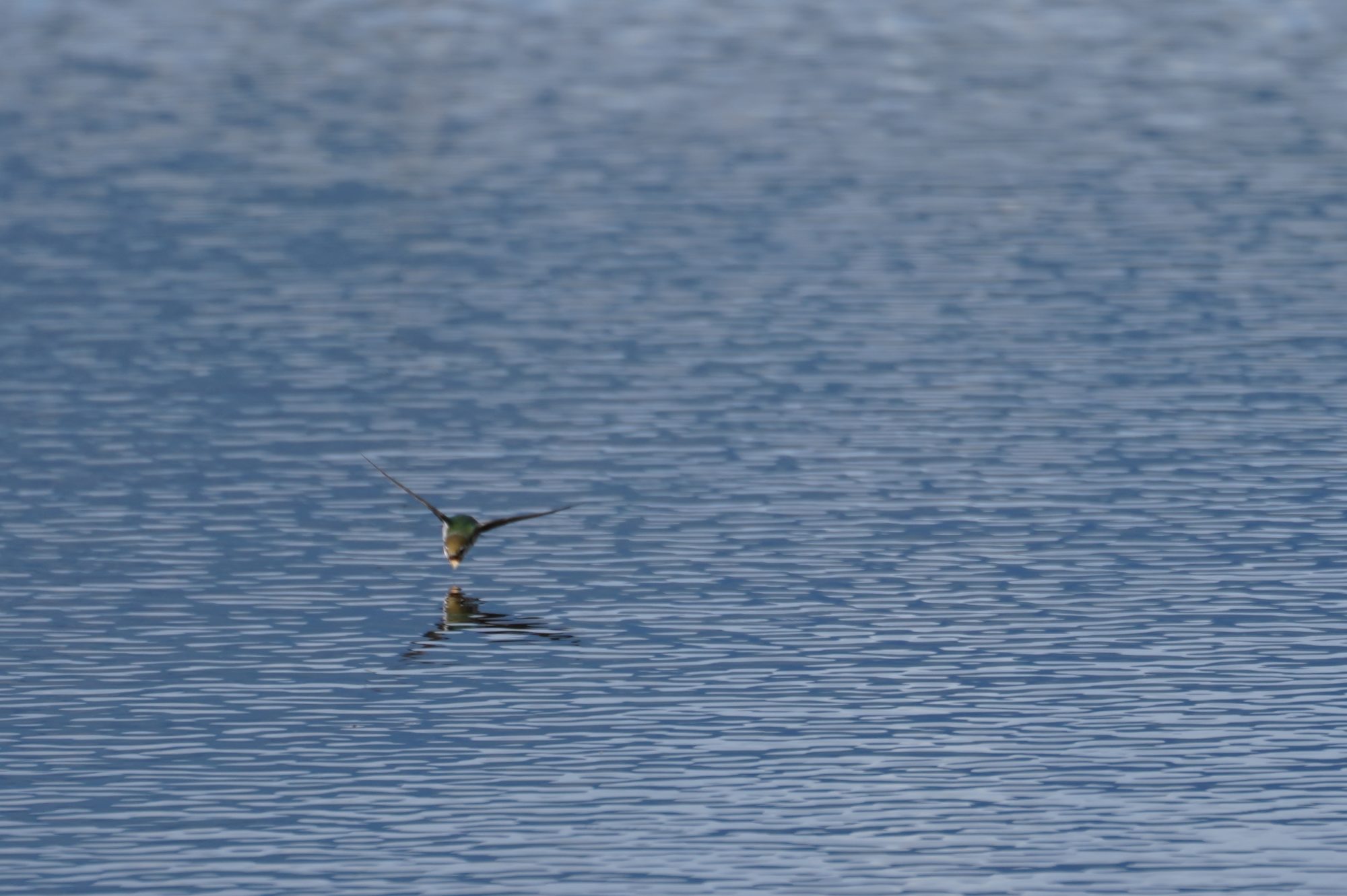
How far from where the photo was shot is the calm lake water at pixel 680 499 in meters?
17.4

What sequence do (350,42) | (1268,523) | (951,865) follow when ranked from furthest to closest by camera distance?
1. (350,42)
2. (1268,523)
3. (951,865)

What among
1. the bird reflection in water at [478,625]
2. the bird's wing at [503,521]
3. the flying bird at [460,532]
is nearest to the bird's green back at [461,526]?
the flying bird at [460,532]

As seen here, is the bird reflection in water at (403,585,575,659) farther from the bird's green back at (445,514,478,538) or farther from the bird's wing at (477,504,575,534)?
the bird's wing at (477,504,575,534)

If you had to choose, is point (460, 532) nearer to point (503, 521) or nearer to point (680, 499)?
point (503, 521)

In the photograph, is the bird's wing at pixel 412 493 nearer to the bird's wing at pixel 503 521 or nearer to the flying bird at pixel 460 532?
the flying bird at pixel 460 532

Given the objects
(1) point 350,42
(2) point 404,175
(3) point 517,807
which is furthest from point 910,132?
(3) point 517,807

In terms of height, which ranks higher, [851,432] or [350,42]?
[350,42]

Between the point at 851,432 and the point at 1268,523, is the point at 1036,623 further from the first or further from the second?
the point at 851,432

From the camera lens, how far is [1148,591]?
2223cm

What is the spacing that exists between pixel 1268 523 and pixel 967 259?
13474 mm

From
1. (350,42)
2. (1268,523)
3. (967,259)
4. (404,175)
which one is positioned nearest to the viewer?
(1268,523)

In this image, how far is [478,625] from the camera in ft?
71.0

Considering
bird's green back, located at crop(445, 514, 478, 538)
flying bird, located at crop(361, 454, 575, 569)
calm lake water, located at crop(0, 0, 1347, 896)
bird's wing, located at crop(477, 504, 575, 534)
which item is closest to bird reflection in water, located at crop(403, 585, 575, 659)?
calm lake water, located at crop(0, 0, 1347, 896)

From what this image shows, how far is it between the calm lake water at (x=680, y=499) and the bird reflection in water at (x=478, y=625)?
64 millimetres
